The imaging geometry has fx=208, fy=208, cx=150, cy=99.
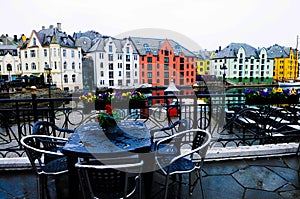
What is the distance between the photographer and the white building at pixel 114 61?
95.8 feet

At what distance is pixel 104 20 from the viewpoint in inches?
196

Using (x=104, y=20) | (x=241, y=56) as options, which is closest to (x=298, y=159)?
(x=104, y=20)

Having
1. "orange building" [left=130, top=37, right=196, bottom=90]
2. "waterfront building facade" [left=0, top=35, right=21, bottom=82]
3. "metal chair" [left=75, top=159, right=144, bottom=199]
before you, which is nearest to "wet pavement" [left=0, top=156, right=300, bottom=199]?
"metal chair" [left=75, top=159, right=144, bottom=199]

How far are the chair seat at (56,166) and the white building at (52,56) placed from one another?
2866 centimetres

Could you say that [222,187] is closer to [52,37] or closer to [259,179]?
[259,179]

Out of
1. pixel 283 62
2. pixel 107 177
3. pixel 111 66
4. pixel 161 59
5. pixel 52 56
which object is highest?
pixel 283 62

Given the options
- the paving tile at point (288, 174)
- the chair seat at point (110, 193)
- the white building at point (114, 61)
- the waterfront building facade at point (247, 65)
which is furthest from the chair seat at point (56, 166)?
the waterfront building facade at point (247, 65)

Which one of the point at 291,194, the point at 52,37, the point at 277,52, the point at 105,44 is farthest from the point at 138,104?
the point at 277,52

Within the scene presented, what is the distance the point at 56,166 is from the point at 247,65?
1732 inches

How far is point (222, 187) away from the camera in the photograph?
7.21ft

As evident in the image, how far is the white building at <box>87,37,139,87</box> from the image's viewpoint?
29.2m

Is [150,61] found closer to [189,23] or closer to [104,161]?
[189,23]

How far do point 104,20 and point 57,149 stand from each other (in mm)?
3714

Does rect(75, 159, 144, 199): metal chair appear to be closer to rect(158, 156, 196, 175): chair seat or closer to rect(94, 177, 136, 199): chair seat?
rect(94, 177, 136, 199): chair seat
